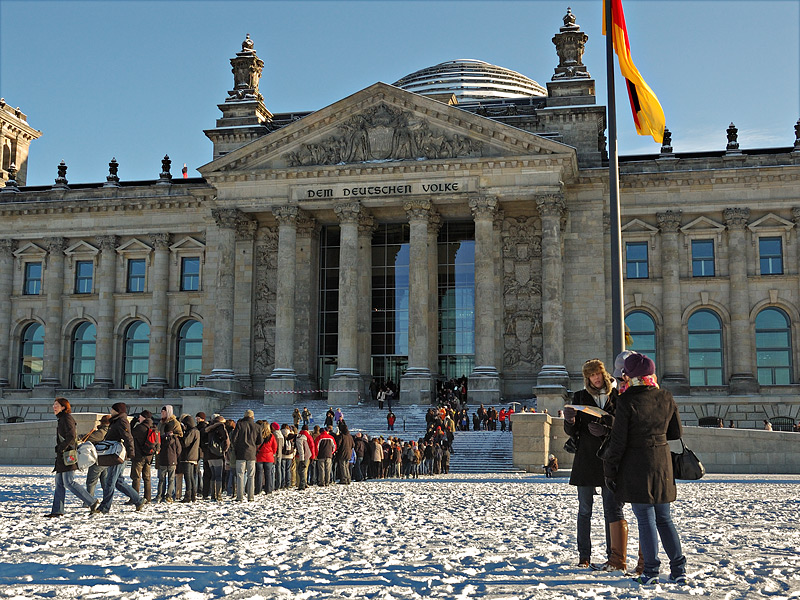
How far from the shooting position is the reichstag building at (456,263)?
157 feet

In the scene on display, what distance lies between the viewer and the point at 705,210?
50.2 m

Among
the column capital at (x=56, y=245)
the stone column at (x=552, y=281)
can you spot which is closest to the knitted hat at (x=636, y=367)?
the stone column at (x=552, y=281)

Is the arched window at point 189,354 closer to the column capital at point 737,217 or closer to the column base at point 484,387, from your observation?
the column base at point 484,387

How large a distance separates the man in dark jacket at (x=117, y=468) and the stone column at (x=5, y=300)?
145 feet

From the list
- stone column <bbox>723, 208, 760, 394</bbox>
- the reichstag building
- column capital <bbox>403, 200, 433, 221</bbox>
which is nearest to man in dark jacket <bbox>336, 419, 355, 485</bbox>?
the reichstag building

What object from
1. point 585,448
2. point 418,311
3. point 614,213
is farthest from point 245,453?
point 418,311

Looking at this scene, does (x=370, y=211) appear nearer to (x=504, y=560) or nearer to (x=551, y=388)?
(x=551, y=388)

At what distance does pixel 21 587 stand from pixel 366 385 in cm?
4178

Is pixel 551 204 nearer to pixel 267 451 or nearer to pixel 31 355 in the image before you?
pixel 267 451

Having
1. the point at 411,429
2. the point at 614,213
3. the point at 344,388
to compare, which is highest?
the point at 614,213

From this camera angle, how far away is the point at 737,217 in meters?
49.6

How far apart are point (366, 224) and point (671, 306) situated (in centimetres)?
1666

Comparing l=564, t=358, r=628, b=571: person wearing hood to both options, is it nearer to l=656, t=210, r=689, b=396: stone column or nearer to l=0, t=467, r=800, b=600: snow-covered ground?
l=0, t=467, r=800, b=600: snow-covered ground

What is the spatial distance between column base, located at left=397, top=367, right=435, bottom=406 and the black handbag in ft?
122
